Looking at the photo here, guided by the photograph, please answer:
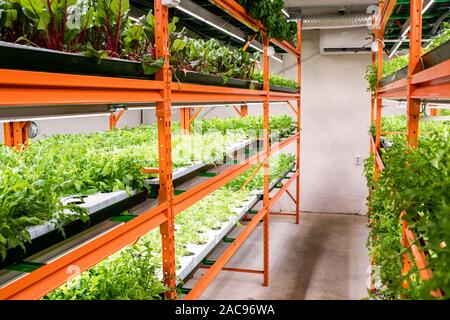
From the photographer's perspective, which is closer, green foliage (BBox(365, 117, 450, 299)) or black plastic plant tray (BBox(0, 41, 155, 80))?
green foliage (BBox(365, 117, 450, 299))

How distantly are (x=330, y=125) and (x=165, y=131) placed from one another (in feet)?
25.4

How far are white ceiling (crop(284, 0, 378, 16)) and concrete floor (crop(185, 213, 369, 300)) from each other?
437 centimetres

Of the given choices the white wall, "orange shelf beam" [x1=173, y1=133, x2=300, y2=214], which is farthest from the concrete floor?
"orange shelf beam" [x1=173, y1=133, x2=300, y2=214]

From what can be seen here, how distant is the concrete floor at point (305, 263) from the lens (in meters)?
5.61

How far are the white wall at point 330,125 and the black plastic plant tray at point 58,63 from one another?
750 centimetres

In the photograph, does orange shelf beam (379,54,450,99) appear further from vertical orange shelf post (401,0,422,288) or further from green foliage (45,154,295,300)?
green foliage (45,154,295,300)

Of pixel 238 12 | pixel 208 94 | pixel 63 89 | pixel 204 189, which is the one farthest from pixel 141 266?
pixel 238 12

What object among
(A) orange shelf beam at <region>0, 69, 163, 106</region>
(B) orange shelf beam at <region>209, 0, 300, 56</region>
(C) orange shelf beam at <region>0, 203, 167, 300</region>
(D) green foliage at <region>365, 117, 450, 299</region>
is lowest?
Result: (C) orange shelf beam at <region>0, 203, 167, 300</region>

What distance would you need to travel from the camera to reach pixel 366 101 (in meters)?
9.40

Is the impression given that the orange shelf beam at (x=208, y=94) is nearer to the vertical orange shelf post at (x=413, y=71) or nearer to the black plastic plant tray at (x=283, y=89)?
the black plastic plant tray at (x=283, y=89)

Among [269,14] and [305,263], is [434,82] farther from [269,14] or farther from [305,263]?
[305,263]

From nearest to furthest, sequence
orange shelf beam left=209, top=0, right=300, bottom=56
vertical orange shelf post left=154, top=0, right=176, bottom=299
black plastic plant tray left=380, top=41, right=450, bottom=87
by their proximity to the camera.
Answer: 1. black plastic plant tray left=380, top=41, right=450, bottom=87
2. vertical orange shelf post left=154, top=0, right=176, bottom=299
3. orange shelf beam left=209, top=0, right=300, bottom=56

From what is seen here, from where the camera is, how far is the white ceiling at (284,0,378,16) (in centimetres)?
805

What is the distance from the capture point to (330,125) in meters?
9.67
